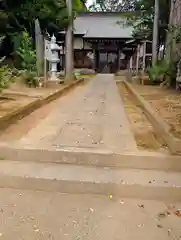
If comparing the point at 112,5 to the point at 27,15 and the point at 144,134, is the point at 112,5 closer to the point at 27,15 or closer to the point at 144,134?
the point at 27,15

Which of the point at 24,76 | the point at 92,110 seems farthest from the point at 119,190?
the point at 24,76

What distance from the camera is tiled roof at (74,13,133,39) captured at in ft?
96.4

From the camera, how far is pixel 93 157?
320cm

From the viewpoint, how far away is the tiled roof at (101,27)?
96.4ft

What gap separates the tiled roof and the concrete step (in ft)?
83.8

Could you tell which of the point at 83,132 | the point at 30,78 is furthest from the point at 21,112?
the point at 30,78

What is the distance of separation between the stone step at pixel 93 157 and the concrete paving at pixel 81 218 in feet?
1.64

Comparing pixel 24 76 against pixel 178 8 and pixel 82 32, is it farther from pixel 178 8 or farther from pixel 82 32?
pixel 82 32

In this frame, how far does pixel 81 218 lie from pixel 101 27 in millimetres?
31030

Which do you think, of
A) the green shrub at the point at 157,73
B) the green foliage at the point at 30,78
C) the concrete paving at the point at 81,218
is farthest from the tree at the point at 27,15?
the concrete paving at the point at 81,218

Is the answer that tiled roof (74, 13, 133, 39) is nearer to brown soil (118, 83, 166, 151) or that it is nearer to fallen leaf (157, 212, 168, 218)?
brown soil (118, 83, 166, 151)

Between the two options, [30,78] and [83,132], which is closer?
[83,132]

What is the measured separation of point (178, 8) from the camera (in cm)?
1041

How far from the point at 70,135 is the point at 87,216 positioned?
1.72 metres
